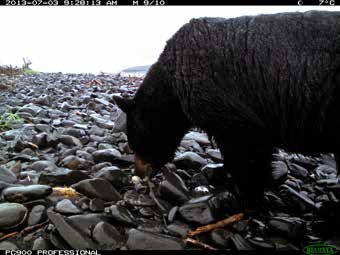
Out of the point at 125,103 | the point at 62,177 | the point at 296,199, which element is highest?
the point at 125,103

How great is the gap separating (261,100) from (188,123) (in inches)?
45.9

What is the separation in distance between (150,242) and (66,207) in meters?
0.95

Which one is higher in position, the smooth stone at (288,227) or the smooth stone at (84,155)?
the smooth stone at (84,155)

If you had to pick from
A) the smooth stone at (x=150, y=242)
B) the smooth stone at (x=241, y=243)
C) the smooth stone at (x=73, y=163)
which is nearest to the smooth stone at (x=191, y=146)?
the smooth stone at (x=73, y=163)

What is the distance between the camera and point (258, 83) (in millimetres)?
2744

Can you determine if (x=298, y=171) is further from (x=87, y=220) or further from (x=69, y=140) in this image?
(x=69, y=140)

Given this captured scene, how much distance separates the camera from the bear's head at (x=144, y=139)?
12.0ft

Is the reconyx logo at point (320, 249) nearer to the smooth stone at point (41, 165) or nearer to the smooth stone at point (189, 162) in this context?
the smooth stone at point (189, 162)

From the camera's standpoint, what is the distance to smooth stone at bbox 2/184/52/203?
266 cm

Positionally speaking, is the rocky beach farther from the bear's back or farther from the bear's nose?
the bear's back

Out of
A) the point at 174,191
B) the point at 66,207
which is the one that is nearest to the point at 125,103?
the point at 174,191

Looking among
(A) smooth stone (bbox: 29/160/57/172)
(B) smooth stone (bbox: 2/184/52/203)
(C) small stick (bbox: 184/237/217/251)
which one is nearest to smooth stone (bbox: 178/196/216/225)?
(C) small stick (bbox: 184/237/217/251)

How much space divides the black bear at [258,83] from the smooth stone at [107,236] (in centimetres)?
139

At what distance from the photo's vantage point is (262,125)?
277cm
